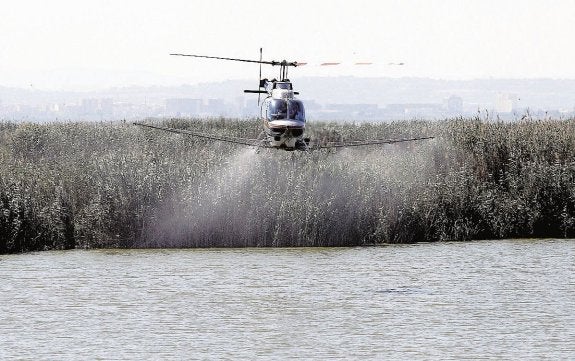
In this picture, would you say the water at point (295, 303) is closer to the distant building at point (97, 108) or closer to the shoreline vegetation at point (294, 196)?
the shoreline vegetation at point (294, 196)

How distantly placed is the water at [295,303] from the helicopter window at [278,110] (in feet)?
9.06

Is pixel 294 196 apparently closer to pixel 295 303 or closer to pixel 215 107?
pixel 295 303

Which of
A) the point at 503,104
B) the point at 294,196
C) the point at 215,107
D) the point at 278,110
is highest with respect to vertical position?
the point at 278,110

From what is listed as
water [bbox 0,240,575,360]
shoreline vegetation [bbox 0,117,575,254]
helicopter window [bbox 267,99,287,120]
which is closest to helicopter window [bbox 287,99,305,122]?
helicopter window [bbox 267,99,287,120]

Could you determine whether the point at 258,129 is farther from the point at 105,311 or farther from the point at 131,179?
the point at 105,311

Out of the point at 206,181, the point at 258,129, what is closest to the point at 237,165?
the point at 206,181

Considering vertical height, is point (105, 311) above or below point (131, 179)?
below

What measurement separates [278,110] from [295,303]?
250 inches

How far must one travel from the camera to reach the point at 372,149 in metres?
31.6

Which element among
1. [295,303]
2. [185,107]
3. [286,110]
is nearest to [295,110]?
[286,110]

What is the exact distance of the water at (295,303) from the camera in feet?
56.0

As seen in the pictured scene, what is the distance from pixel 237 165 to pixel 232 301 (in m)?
6.74

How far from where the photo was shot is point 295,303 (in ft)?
66.8

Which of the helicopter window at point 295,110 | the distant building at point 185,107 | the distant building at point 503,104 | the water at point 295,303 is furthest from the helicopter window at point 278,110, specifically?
the distant building at point 185,107
